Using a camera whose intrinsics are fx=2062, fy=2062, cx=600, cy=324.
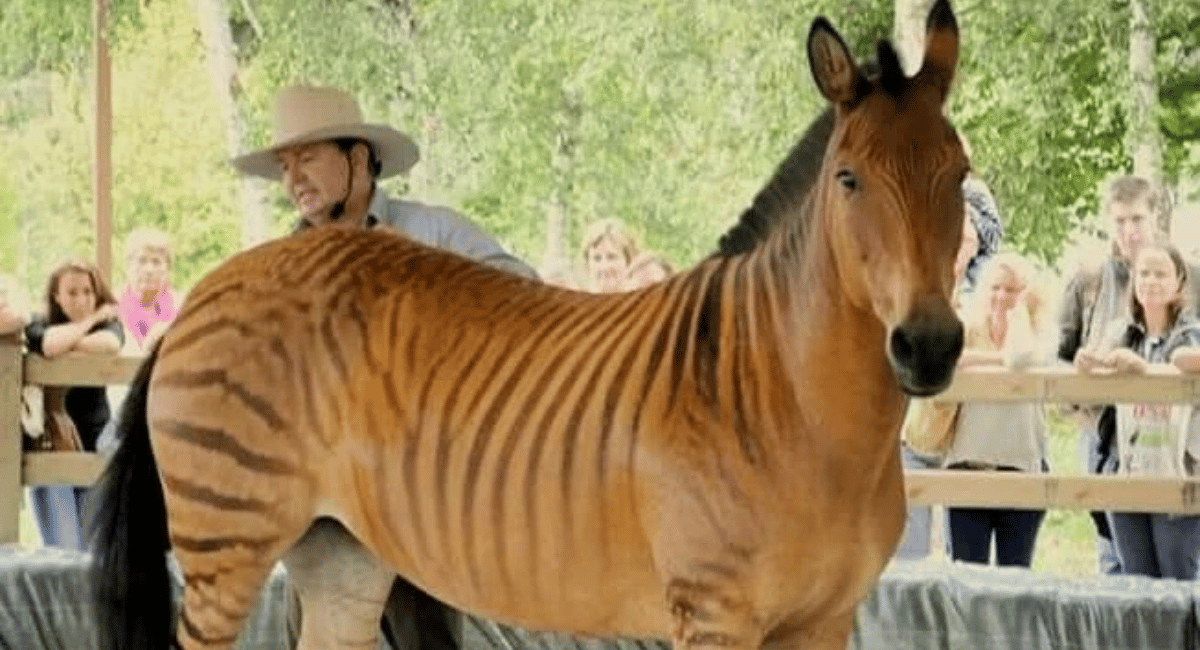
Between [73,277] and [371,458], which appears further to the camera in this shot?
[73,277]

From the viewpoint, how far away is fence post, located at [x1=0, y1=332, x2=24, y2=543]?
570 centimetres

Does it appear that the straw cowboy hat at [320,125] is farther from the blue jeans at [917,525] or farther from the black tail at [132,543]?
the blue jeans at [917,525]

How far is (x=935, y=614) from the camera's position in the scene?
5.16m

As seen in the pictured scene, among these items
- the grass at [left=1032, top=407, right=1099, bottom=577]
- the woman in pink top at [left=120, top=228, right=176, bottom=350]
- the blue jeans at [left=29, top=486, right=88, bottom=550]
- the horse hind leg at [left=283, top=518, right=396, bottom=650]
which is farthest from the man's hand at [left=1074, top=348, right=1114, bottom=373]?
the grass at [left=1032, top=407, right=1099, bottom=577]

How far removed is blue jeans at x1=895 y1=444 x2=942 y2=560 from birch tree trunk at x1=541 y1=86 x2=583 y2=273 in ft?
25.9

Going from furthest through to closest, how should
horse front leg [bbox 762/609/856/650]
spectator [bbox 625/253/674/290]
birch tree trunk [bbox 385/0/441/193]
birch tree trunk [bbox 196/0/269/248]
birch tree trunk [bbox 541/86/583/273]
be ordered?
birch tree trunk [bbox 541/86/583/273] < birch tree trunk [bbox 196/0/269/248] < birch tree trunk [bbox 385/0/441/193] < spectator [bbox 625/253/674/290] < horse front leg [bbox 762/609/856/650]

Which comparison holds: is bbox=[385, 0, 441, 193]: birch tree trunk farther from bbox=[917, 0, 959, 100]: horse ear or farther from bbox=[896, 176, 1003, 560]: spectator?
bbox=[917, 0, 959, 100]: horse ear

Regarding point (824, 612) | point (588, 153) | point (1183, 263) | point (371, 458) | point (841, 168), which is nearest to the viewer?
point (841, 168)

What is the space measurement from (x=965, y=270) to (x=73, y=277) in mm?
2764

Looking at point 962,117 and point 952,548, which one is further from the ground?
point 962,117

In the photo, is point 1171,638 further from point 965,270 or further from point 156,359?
point 156,359

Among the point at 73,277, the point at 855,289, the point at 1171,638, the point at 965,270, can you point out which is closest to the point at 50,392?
the point at 73,277

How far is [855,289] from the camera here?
3.04 m

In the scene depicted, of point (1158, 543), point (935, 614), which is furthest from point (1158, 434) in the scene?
point (935, 614)
